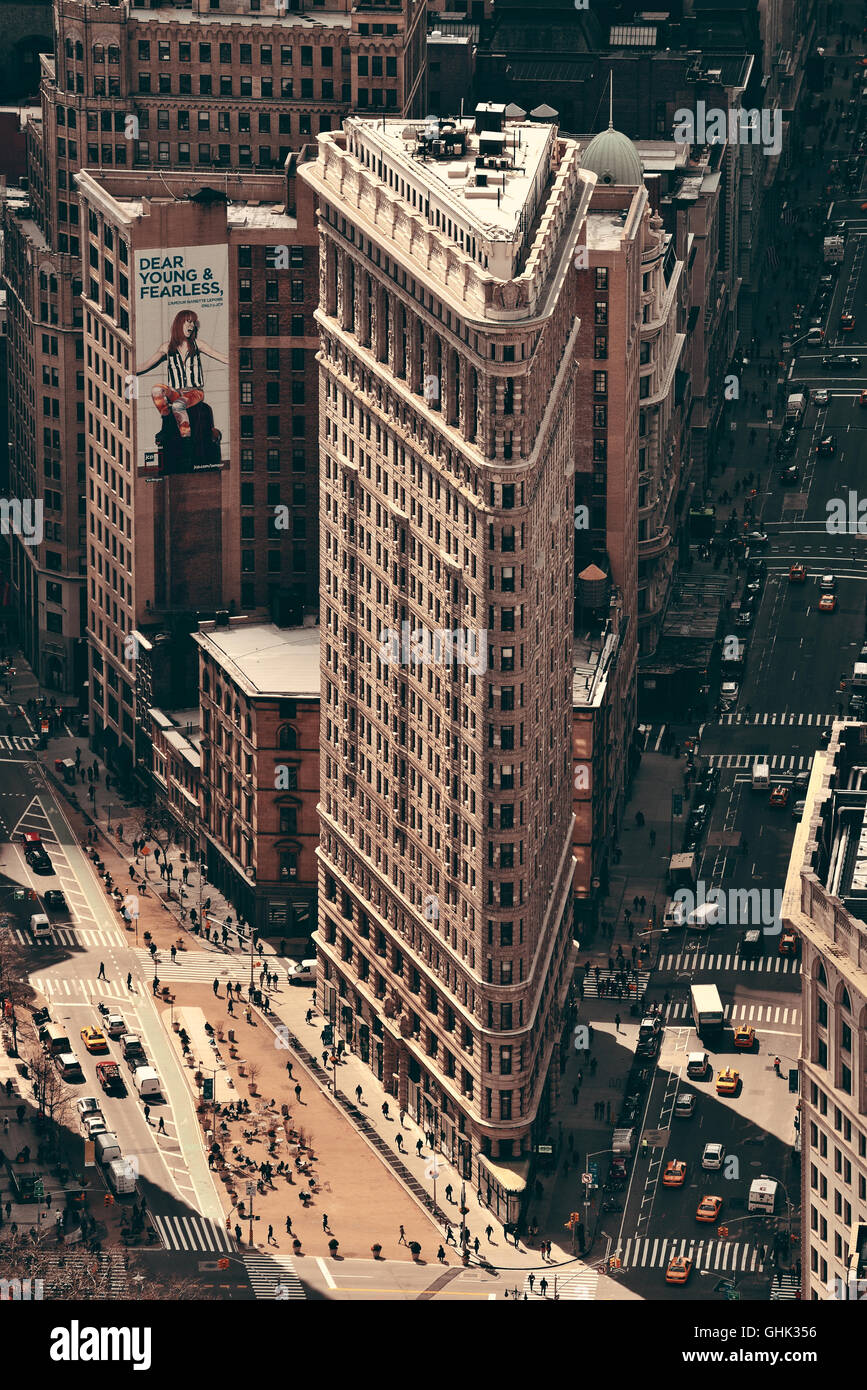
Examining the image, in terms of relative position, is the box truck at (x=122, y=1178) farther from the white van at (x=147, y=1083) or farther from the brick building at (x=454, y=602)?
the brick building at (x=454, y=602)

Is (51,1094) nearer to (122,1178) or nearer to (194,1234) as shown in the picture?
(122,1178)

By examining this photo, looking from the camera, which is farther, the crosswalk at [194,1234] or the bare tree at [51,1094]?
the bare tree at [51,1094]

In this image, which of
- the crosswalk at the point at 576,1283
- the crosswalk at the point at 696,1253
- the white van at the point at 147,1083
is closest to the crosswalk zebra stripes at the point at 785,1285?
the crosswalk at the point at 696,1253

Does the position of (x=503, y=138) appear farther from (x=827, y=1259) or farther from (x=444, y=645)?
(x=827, y=1259)

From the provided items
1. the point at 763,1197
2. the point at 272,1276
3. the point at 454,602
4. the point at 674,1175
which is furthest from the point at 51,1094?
the point at 763,1197

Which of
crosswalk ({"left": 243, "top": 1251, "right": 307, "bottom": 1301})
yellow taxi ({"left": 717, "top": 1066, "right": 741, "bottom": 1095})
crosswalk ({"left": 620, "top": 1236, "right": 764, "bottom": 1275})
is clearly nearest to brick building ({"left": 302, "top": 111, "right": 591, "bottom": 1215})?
crosswalk ({"left": 620, "top": 1236, "right": 764, "bottom": 1275})

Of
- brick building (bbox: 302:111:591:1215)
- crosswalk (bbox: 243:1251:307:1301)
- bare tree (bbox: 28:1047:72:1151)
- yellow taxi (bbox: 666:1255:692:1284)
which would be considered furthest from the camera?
bare tree (bbox: 28:1047:72:1151)

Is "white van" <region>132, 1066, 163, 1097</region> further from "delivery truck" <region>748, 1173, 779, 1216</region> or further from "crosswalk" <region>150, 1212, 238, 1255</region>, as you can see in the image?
"delivery truck" <region>748, 1173, 779, 1216</region>
